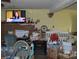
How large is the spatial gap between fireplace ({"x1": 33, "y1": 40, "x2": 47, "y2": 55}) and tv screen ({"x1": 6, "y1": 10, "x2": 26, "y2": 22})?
1316mm

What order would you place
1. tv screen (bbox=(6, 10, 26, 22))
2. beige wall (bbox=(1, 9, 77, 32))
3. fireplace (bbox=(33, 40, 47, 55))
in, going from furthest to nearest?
beige wall (bbox=(1, 9, 77, 32))
fireplace (bbox=(33, 40, 47, 55))
tv screen (bbox=(6, 10, 26, 22))

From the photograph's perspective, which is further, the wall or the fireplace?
the wall

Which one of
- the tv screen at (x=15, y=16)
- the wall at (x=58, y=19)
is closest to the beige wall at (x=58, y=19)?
the wall at (x=58, y=19)

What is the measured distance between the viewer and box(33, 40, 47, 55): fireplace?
26.7 ft

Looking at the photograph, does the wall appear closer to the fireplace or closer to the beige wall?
the beige wall

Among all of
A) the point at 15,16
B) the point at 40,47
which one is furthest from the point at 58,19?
the point at 15,16

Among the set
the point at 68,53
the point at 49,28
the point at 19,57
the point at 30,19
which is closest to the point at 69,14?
the point at 49,28

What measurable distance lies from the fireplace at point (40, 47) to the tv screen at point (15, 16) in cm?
132

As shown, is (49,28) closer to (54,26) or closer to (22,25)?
(54,26)

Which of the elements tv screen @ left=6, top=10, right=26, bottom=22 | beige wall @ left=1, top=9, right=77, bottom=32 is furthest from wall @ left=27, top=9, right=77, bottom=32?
tv screen @ left=6, top=10, right=26, bottom=22

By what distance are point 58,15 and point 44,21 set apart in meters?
0.68

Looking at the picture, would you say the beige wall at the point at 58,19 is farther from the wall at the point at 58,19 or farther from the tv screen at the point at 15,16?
the tv screen at the point at 15,16

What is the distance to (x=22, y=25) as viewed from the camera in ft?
27.0

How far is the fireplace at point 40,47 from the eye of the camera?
8.12 m
